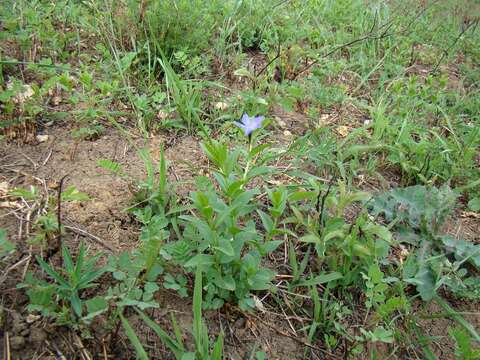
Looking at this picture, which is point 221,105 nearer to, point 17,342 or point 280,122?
point 280,122

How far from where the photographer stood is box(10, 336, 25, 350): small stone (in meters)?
1.10

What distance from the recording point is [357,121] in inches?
96.9

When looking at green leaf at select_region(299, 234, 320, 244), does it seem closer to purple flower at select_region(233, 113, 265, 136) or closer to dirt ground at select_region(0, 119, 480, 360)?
dirt ground at select_region(0, 119, 480, 360)

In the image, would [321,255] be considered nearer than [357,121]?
Yes

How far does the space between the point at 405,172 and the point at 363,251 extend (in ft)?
2.73

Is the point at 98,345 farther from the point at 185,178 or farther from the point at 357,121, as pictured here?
the point at 357,121

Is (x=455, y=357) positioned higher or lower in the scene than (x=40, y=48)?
lower

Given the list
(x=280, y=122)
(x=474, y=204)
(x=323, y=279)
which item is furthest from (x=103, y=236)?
(x=474, y=204)

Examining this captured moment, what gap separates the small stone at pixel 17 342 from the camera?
110cm

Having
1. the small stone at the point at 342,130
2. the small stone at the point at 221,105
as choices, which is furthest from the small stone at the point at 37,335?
A: the small stone at the point at 342,130

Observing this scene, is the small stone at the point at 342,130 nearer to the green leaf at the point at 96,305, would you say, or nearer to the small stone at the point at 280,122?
the small stone at the point at 280,122

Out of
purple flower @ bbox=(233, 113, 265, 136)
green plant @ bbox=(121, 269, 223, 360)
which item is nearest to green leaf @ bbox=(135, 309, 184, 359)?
green plant @ bbox=(121, 269, 223, 360)

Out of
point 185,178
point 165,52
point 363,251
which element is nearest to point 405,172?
point 363,251

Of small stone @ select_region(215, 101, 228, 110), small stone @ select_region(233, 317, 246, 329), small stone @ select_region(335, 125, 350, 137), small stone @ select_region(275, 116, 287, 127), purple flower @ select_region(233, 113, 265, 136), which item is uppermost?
purple flower @ select_region(233, 113, 265, 136)
